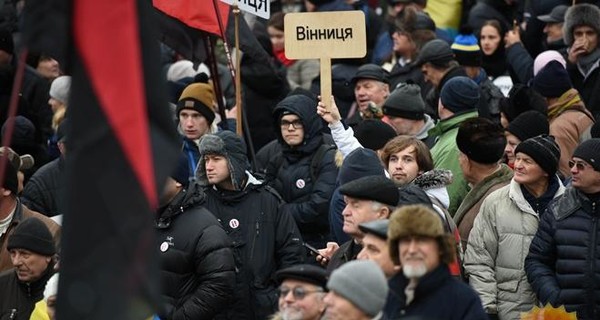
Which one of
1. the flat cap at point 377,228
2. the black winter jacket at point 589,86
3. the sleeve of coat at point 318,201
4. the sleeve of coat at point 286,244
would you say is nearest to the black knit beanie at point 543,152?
the sleeve of coat at point 286,244

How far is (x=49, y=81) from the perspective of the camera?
16500mm

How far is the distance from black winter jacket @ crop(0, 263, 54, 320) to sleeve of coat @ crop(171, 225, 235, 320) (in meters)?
0.94

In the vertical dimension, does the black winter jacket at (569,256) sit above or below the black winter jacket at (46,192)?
above

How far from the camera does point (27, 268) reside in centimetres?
1050

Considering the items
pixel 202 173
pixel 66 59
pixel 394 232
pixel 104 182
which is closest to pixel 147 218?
pixel 104 182

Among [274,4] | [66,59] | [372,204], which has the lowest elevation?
[274,4]

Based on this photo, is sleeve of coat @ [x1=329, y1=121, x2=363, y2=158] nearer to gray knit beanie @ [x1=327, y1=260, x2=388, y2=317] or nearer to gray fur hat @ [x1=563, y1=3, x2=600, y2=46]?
gray fur hat @ [x1=563, y1=3, x2=600, y2=46]

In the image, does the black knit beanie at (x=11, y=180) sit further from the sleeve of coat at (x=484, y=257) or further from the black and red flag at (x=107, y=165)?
the black and red flag at (x=107, y=165)

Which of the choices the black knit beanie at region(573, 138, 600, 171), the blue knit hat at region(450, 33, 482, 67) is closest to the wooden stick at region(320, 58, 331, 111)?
the black knit beanie at region(573, 138, 600, 171)

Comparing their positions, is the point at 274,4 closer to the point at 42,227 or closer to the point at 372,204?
the point at 42,227

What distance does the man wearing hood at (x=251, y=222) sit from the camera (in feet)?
36.3

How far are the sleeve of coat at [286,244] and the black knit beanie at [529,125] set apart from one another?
1941mm

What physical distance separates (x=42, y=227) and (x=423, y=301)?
149 inches

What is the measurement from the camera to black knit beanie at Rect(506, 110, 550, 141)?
1187 centimetres
